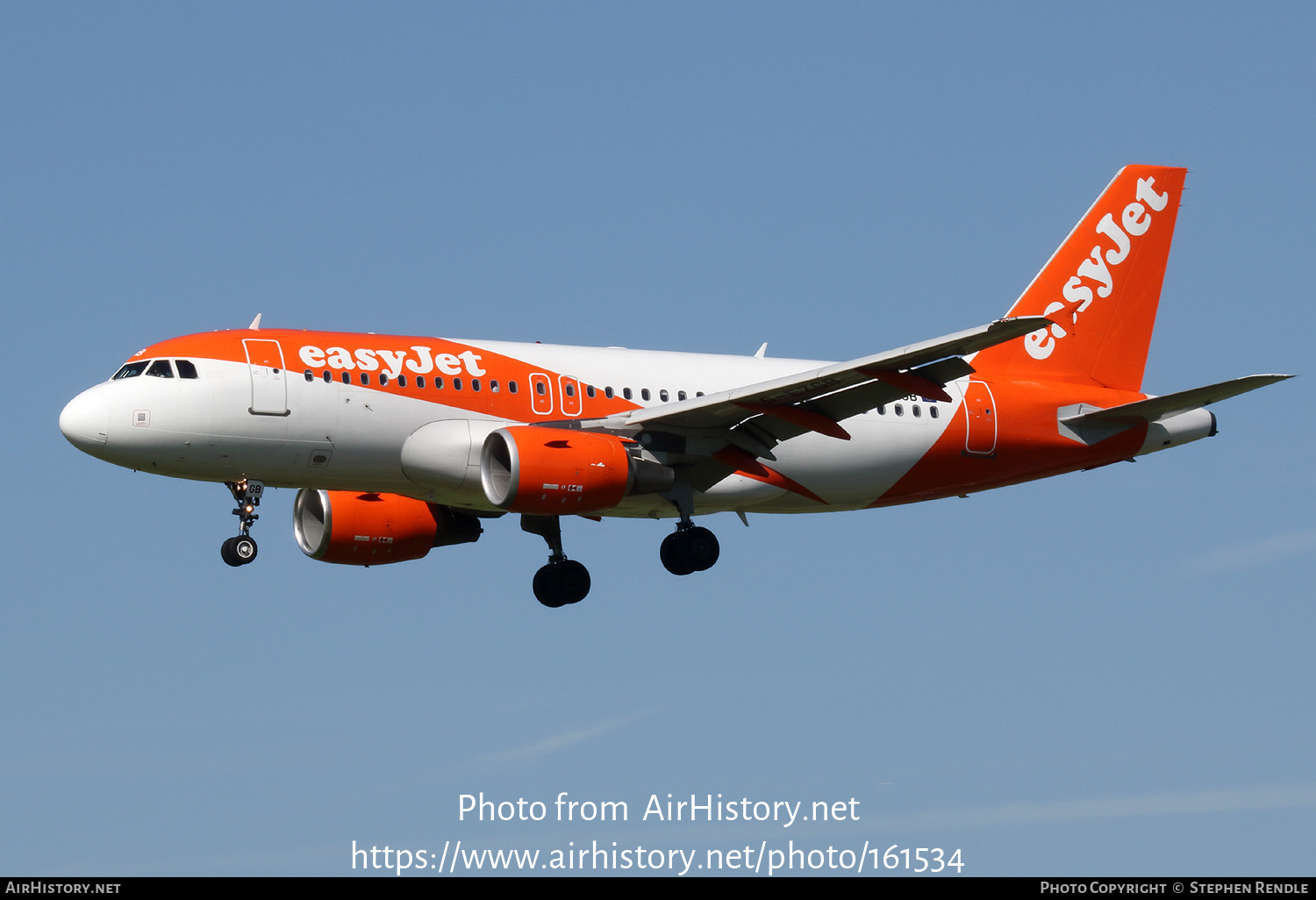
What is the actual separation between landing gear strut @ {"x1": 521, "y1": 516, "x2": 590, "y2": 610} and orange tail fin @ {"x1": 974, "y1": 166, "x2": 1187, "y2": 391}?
10219 millimetres

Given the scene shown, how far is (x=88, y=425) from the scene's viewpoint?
115ft

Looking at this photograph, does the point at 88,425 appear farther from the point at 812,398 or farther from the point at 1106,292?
the point at 1106,292

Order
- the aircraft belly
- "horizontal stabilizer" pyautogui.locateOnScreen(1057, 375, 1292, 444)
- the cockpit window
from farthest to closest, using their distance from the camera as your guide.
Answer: the aircraft belly < "horizontal stabilizer" pyautogui.locateOnScreen(1057, 375, 1292, 444) < the cockpit window

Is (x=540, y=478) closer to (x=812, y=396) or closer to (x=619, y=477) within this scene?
(x=619, y=477)

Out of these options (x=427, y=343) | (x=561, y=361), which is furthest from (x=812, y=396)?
(x=427, y=343)

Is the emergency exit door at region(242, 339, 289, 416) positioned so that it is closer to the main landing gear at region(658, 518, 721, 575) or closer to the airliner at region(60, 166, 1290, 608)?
the airliner at region(60, 166, 1290, 608)

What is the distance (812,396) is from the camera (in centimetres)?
3709

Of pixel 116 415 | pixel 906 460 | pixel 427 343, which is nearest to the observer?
pixel 116 415

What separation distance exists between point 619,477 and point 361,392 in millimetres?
5171

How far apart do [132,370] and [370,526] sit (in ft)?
22.7

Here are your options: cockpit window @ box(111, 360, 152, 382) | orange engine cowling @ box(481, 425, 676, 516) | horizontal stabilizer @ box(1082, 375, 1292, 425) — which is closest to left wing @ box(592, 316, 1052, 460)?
orange engine cowling @ box(481, 425, 676, 516)

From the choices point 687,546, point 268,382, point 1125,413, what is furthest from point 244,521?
point 1125,413

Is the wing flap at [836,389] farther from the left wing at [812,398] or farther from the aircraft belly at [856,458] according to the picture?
the aircraft belly at [856,458]

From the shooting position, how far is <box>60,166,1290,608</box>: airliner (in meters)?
35.5
